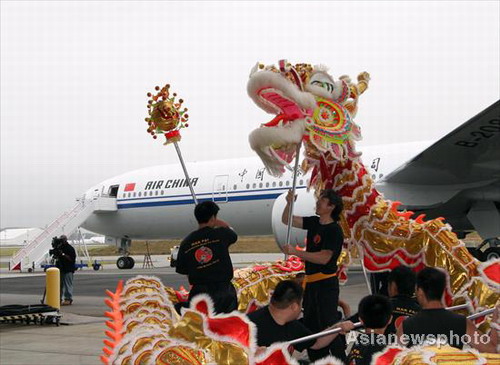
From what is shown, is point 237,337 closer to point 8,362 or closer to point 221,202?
point 8,362

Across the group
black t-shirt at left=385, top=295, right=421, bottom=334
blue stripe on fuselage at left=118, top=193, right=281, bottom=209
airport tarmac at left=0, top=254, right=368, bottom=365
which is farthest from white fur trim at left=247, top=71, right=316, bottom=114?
blue stripe on fuselage at left=118, top=193, right=281, bottom=209

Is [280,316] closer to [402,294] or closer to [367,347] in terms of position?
[367,347]

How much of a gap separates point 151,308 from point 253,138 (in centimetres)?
153

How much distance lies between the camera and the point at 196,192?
23.3 metres

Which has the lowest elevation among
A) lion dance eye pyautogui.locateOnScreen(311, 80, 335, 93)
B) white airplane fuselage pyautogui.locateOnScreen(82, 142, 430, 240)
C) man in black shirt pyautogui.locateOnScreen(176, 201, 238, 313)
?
man in black shirt pyautogui.locateOnScreen(176, 201, 238, 313)

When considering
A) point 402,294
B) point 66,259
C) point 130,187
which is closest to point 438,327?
point 402,294

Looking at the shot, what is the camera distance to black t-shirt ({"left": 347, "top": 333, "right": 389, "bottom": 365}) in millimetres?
4000

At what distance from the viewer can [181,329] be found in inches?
124

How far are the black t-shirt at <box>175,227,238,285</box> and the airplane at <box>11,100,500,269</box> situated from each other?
639cm

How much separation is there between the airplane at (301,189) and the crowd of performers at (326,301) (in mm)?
4939

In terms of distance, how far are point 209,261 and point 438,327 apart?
216cm

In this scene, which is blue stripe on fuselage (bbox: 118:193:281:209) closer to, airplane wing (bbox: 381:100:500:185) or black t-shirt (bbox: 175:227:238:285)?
airplane wing (bbox: 381:100:500:185)

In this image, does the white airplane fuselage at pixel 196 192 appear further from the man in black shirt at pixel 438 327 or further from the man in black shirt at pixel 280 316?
the man in black shirt at pixel 280 316

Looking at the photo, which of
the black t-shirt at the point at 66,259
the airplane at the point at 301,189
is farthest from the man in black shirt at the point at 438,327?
the black t-shirt at the point at 66,259
